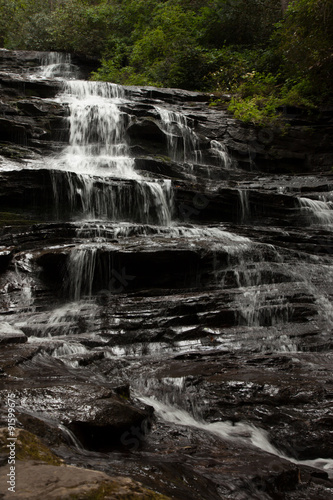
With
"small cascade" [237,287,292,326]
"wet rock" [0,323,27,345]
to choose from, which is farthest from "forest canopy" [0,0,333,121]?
"wet rock" [0,323,27,345]

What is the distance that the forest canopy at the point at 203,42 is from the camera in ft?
44.6

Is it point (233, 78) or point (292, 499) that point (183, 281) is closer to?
point (292, 499)

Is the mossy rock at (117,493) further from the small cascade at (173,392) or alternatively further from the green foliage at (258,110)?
the green foliage at (258,110)

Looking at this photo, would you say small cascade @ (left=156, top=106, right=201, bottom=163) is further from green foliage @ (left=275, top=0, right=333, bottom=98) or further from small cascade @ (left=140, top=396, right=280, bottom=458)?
small cascade @ (left=140, top=396, right=280, bottom=458)

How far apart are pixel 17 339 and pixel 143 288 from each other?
9.70ft

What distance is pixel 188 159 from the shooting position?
1320 cm

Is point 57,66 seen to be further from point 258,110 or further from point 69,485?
point 69,485

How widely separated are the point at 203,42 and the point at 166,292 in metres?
17.0

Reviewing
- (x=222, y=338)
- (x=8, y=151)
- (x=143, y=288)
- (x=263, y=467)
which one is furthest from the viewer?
(x=8, y=151)

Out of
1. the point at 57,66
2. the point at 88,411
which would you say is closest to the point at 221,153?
the point at 57,66

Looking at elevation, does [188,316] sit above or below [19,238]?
below

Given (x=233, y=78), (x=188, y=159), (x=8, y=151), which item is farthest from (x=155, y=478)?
(x=233, y=78)

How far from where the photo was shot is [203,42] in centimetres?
1933

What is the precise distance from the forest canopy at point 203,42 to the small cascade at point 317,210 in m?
5.19
